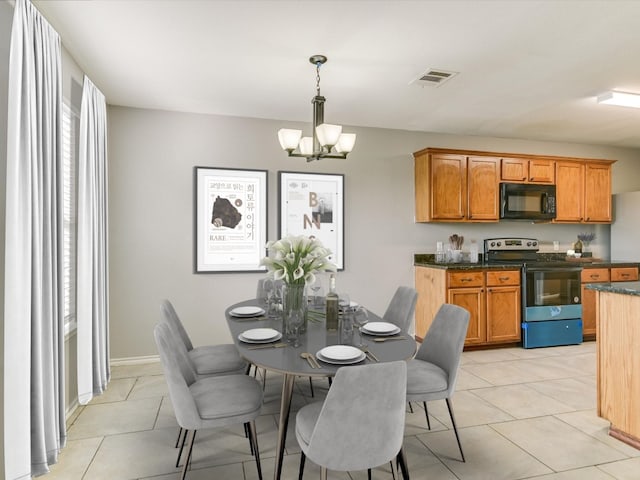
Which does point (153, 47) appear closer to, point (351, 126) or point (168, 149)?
point (168, 149)

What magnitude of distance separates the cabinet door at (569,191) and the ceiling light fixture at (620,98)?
4.96ft

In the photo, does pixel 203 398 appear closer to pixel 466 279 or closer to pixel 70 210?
pixel 70 210

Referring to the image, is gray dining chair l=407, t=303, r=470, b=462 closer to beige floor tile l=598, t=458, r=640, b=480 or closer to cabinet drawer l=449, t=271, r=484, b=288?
beige floor tile l=598, t=458, r=640, b=480

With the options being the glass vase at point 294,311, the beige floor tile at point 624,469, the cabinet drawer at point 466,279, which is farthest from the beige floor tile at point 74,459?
the cabinet drawer at point 466,279

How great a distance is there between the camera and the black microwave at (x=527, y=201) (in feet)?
16.2

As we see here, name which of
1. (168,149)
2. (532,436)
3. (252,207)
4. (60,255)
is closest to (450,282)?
(532,436)

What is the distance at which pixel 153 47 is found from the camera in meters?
2.79

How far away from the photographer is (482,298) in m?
4.54

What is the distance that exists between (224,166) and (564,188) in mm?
4376

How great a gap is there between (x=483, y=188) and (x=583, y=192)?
1.54 meters

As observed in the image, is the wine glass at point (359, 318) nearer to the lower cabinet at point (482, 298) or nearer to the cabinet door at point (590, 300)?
the lower cabinet at point (482, 298)

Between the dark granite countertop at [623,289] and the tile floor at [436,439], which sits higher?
the dark granite countertop at [623,289]

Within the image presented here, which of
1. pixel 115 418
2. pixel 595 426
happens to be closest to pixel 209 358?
pixel 115 418

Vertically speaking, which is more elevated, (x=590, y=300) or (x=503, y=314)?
→ (x=590, y=300)
